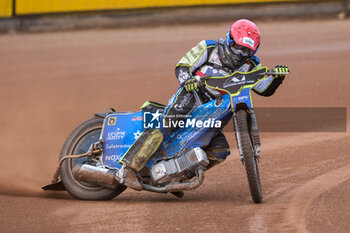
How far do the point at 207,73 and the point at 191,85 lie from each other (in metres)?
0.44

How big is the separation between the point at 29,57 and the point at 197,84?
40.6 feet

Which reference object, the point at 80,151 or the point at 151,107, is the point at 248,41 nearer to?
the point at 151,107

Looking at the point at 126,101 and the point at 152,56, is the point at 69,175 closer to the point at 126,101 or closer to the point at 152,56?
the point at 126,101

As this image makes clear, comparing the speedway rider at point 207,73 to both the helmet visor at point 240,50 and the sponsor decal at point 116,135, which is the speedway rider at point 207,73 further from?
the sponsor decal at point 116,135

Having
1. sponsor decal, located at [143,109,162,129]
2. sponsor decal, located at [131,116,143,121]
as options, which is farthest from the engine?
sponsor decal, located at [131,116,143,121]

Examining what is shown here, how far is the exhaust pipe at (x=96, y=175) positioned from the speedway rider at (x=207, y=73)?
14cm

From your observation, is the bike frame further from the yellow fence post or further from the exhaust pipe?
the yellow fence post

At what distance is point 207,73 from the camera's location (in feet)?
27.1

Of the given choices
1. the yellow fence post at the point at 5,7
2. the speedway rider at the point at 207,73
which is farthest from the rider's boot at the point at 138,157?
the yellow fence post at the point at 5,7

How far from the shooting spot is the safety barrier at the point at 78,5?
2125cm

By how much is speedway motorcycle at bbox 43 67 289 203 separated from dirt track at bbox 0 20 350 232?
0.70ft

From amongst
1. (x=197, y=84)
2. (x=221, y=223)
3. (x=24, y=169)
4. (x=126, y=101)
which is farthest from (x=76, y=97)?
(x=221, y=223)

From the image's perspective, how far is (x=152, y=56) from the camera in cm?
1911

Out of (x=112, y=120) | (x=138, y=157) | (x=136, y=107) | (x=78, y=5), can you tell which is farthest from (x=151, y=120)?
(x=78, y=5)
